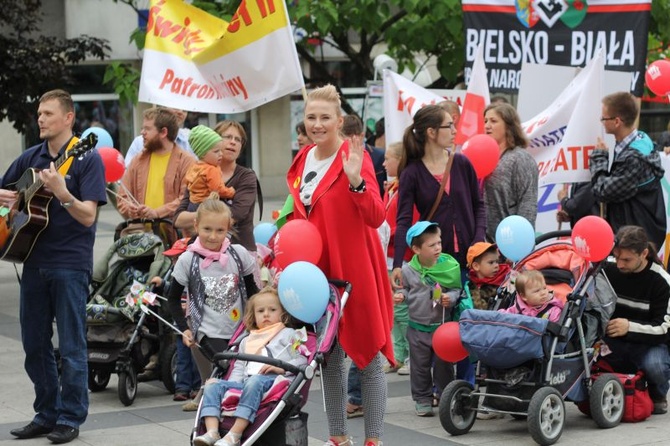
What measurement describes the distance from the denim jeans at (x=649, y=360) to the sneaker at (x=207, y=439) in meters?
3.13

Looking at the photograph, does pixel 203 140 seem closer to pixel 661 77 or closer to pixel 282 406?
pixel 282 406

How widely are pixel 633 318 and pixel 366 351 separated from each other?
2.27 meters

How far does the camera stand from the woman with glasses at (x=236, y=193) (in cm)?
825

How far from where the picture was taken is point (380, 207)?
5.99 m

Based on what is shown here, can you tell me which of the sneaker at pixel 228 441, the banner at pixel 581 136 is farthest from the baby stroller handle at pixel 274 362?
the banner at pixel 581 136

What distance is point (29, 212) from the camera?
6.86 meters

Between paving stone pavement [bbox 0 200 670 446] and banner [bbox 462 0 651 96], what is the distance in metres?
3.52

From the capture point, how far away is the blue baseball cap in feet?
24.8

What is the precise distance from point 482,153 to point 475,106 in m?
1.63

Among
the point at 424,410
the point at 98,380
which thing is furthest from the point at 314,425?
the point at 98,380

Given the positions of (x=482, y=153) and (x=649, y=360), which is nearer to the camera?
(x=649, y=360)

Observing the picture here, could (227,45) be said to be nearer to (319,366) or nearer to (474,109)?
(474,109)

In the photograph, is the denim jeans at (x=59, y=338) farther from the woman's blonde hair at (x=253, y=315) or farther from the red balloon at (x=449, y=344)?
the red balloon at (x=449, y=344)

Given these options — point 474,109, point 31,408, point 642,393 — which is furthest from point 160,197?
point 642,393
